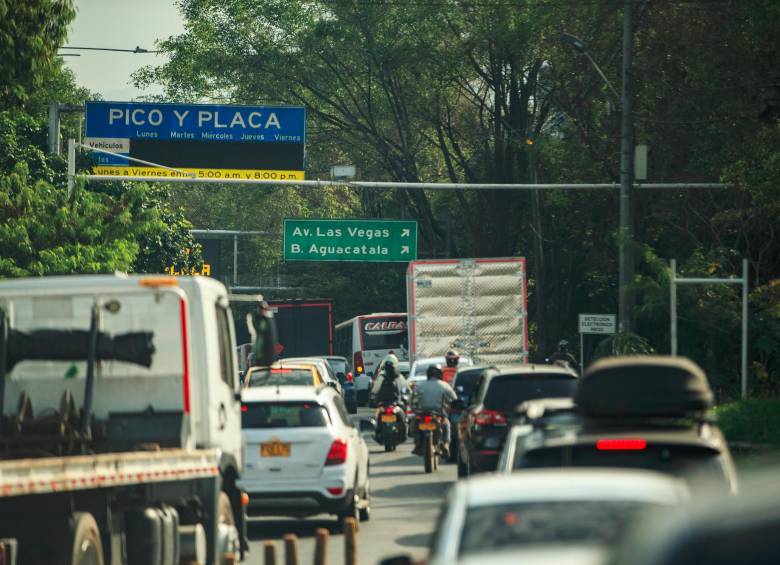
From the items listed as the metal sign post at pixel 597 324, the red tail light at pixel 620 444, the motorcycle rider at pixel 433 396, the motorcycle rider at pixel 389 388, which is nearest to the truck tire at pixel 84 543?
the red tail light at pixel 620 444

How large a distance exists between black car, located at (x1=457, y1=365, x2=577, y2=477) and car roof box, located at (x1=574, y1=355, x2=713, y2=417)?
8.94 metres

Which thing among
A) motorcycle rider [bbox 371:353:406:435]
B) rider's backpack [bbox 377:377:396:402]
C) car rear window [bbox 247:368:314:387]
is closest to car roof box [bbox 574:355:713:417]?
motorcycle rider [bbox 371:353:406:435]

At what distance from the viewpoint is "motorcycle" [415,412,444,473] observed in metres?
24.0

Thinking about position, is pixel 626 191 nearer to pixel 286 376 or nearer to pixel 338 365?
pixel 286 376

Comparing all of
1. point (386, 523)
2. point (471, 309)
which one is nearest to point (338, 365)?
point (471, 309)

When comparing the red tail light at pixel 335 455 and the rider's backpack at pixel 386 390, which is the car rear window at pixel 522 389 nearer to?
the red tail light at pixel 335 455

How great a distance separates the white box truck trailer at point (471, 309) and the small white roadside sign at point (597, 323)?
58.3 inches

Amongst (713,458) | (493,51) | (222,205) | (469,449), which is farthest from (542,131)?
(222,205)

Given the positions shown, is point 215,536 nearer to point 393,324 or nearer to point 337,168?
point 337,168

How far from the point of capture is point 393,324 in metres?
61.0

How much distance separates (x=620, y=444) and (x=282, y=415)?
28.4 feet

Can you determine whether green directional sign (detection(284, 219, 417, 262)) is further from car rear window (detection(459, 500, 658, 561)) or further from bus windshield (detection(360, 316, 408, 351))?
car rear window (detection(459, 500, 658, 561))

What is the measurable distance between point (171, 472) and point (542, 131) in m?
38.8

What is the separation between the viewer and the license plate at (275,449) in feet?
54.4
